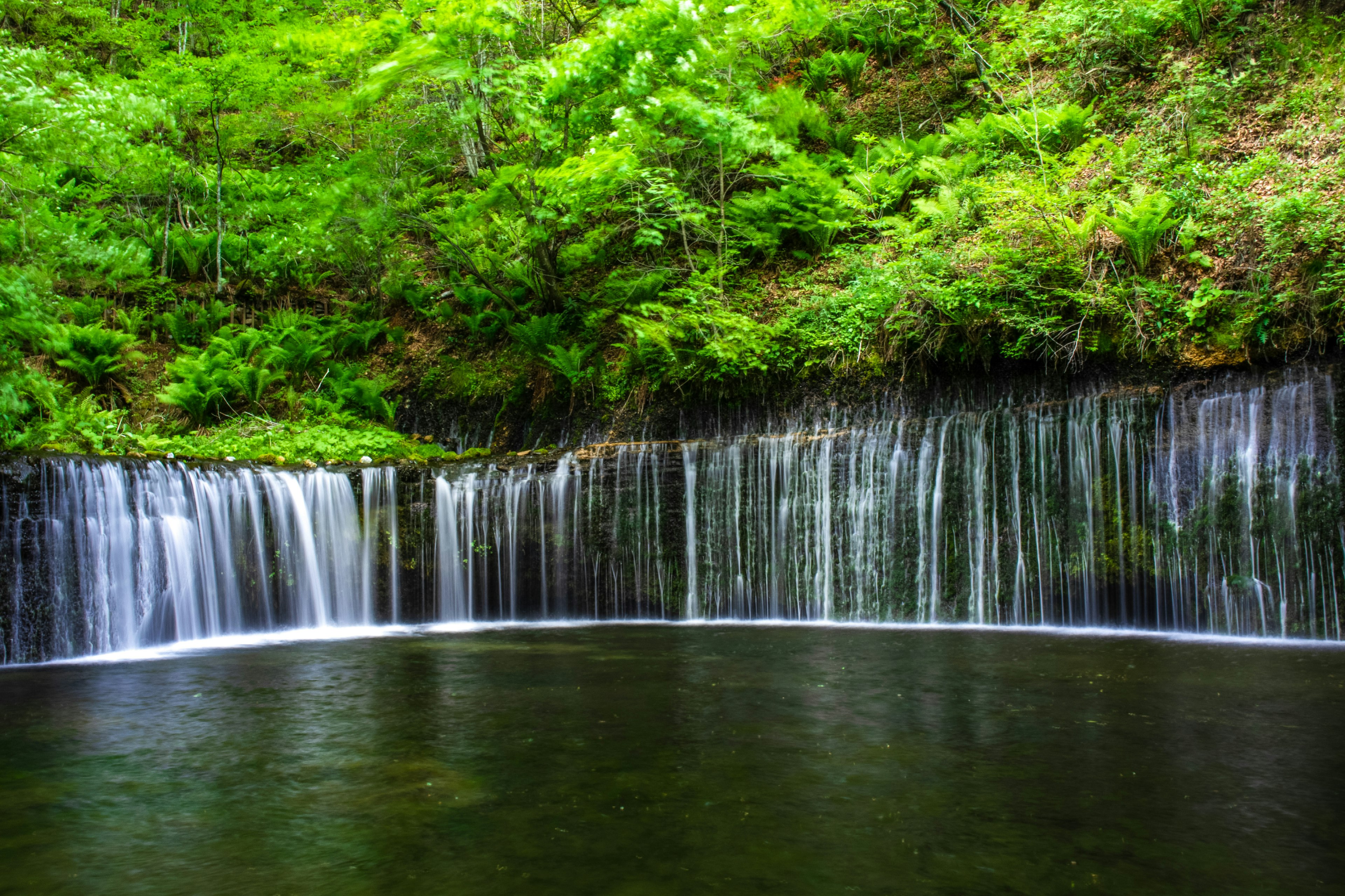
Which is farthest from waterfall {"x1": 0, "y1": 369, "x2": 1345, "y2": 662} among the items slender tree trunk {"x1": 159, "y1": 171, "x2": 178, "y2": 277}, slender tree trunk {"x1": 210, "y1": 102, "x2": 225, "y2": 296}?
slender tree trunk {"x1": 159, "y1": 171, "x2": 178, "y2": 277}

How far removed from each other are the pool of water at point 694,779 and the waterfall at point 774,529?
1750 mm

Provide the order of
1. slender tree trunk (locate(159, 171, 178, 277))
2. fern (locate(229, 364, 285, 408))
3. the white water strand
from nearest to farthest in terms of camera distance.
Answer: the white water strand → fern (locate(229, 364, 285, 408)) → slender tree trunk (locate(159, 171, 178, 277))

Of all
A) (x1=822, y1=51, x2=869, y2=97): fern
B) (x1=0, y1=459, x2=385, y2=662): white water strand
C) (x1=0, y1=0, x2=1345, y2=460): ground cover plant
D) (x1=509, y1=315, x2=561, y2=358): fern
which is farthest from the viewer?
(x1=822, y1=51, x2=869, y2=97): fern

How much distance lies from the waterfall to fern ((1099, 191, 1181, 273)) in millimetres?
1569

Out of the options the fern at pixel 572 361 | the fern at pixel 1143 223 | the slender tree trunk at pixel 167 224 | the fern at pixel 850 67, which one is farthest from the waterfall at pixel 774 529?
the slender tree trunk at pixel 167 224

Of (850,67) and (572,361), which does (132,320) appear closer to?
(572,361)

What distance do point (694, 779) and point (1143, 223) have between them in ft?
27.3

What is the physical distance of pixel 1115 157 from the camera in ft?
36.4

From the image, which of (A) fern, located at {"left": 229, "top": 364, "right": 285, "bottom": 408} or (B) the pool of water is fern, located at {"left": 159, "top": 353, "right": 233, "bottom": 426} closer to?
(A) fern, located at {"left": 229, "top": 364, "right": 285, "bottom": 408}

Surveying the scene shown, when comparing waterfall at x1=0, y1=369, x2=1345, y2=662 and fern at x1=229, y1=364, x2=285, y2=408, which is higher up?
fern at x1=229, y1=364, x2=285, y2=408

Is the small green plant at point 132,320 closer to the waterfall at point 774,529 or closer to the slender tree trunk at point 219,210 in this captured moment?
the slender tree trunk at point 219,210

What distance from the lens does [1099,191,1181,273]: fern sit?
9.43 metres

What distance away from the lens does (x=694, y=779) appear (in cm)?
402

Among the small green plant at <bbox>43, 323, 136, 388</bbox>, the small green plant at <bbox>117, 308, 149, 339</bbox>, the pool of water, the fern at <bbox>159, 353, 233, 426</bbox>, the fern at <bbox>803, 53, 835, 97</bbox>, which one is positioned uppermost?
the fern at <bbox>803, 53, 835, 97</bbox>
